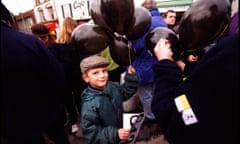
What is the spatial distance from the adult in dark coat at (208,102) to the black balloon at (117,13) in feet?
2.08

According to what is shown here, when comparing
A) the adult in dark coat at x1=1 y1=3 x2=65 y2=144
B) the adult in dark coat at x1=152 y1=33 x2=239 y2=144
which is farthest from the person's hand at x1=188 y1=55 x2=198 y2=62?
the adult in dark coat at x1=1 y1=3 x2=65 y2=144

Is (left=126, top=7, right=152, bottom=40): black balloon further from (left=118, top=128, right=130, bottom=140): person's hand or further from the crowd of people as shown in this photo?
(left=118, top=128, right=130, bottom=140): person's hand

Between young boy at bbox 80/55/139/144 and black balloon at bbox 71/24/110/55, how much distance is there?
0.18 metres

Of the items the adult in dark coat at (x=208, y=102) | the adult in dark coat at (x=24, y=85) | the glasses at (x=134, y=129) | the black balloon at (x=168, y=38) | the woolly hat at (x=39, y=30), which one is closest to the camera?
the adult in dark coat at (x=208, y=102)

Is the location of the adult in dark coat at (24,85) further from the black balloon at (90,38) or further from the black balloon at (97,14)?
the black balloon at (97,14)

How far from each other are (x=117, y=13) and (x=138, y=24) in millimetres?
229

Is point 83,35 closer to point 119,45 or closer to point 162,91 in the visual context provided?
point 119,45

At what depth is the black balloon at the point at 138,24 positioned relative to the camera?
1.43 metres

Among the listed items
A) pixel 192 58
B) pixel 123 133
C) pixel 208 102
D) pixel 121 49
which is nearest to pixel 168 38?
pixel 192 58

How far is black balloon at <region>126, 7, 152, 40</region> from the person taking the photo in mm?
1430

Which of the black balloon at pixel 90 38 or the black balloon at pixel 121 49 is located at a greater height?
the black balloon at pixel 90 38

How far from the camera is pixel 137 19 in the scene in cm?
144

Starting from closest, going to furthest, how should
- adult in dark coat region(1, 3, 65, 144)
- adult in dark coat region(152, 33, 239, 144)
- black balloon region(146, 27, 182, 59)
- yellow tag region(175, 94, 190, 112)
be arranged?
adult in dark coat region(152, 33, 239, 144)
yellow tag region(175, 94, 190, 112)
black balloon region(146, 27, 182, 59)
adult in dark coat region(1, 3, 65, 144)

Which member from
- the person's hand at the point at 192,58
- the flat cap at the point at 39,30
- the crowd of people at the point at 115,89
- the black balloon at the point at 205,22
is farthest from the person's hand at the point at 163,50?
the flat cap at the point at 39,30
